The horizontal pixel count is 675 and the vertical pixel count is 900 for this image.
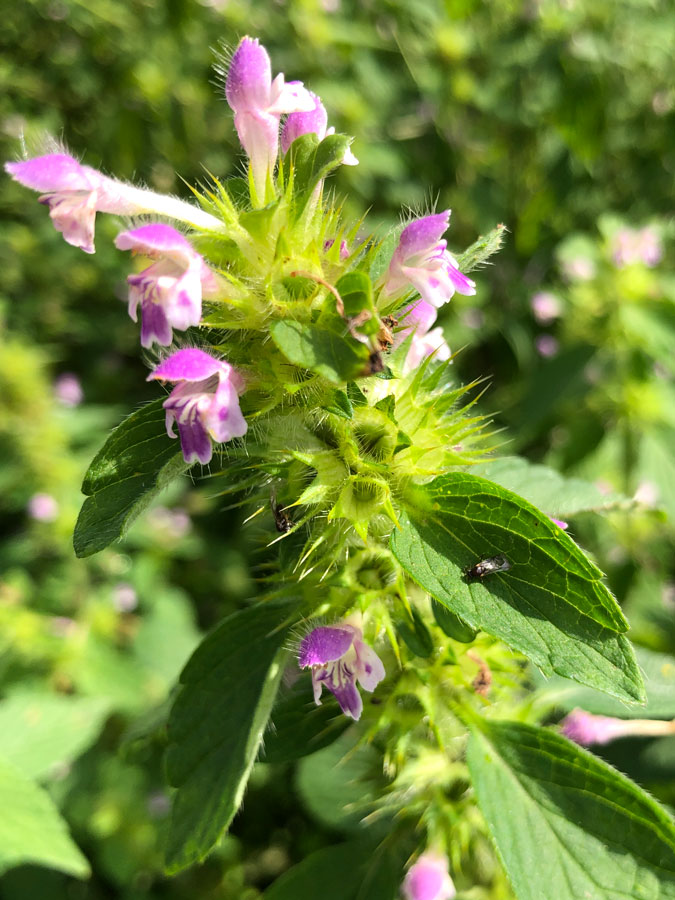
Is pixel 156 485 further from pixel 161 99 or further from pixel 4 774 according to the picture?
pixel 161 99

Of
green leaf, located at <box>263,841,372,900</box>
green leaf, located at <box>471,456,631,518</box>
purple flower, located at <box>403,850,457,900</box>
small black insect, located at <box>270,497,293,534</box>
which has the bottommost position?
green leaf, located at <box>263,841,372,900</box>

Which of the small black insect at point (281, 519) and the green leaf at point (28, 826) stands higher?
the small black insect at point (281, 519)

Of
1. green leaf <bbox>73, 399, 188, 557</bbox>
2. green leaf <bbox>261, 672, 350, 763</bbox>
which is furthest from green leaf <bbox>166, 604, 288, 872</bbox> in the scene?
green leaf <bbox>73, 399, 188, 557</bbox>

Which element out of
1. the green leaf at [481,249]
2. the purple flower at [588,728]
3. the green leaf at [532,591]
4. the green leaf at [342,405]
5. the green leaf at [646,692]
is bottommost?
the purple flower at [588,728]


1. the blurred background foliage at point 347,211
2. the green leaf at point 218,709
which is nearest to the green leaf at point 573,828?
the green leaf at point 218,709

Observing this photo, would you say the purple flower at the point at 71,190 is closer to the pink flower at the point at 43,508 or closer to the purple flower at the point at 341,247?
the purple flower at the point at 341,247

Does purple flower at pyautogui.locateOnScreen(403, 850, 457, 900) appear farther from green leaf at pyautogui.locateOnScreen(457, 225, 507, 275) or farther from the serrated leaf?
green leaf at pyautogui.locateOnScreen(457, 225, 507, 275)
